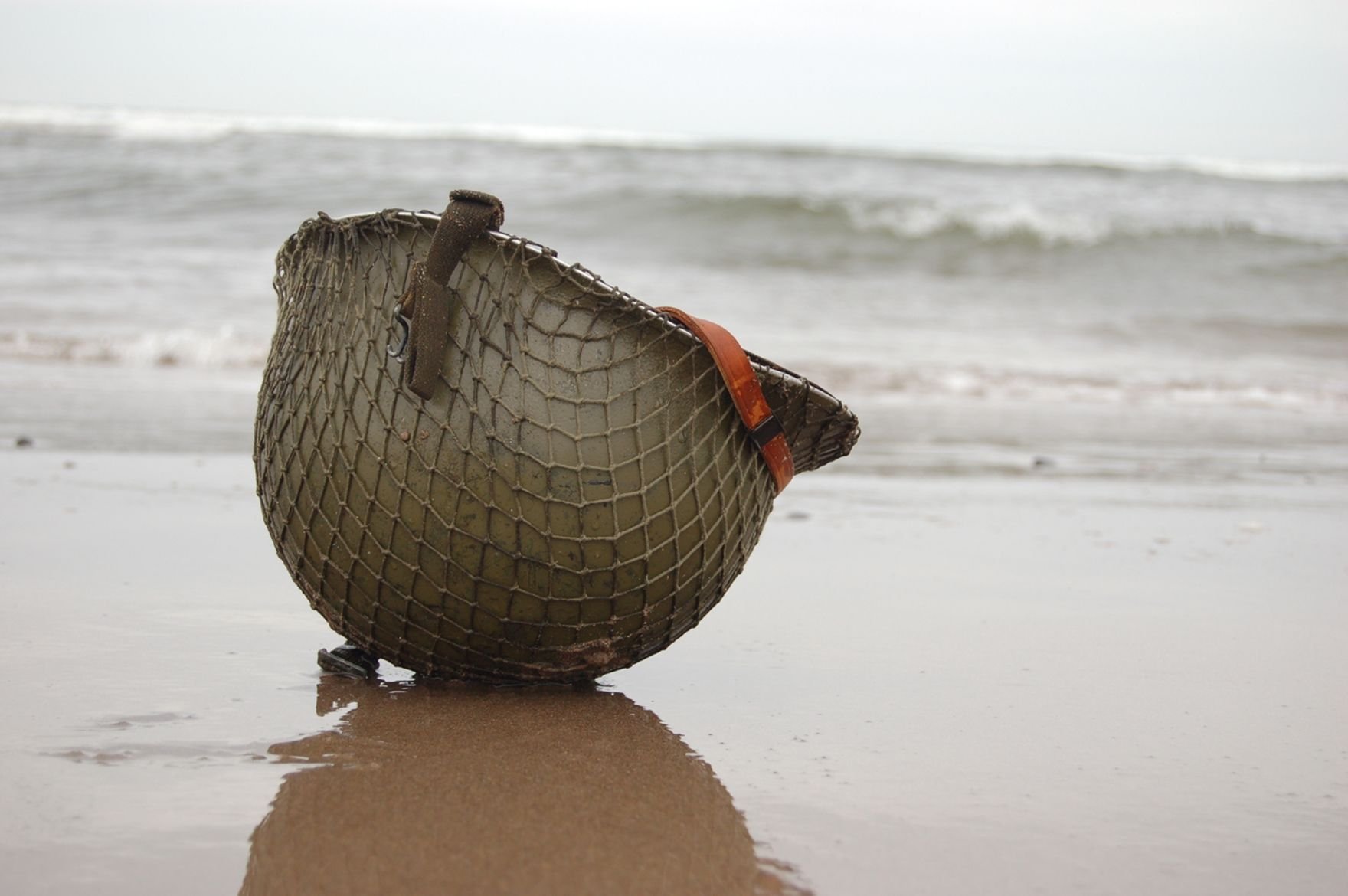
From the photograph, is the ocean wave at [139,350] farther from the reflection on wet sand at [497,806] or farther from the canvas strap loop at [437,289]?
the canvas strap loop at [437,289]

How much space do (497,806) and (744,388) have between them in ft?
2.56

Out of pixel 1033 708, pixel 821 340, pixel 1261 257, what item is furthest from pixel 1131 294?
pixel 1033 708

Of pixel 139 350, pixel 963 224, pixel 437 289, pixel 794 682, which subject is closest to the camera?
pixel 437 289

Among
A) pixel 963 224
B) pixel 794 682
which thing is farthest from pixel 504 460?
pixel 963 224

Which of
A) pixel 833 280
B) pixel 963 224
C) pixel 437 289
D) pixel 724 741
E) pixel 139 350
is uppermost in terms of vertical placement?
pixel 963 224

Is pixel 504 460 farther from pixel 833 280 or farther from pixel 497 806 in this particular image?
pixel 833 280

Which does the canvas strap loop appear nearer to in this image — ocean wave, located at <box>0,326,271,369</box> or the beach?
the beach

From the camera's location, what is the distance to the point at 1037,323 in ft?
39.7

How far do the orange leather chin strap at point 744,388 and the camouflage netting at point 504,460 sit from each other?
0.09ft

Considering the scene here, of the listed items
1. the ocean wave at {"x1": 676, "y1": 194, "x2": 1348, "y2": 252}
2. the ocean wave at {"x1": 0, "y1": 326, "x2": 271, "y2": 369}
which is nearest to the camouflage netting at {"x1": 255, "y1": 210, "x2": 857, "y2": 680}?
the ocean wave at {"x1": 0, "y1": 326, "x2": 271, "y2": 369}

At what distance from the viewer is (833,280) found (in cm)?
1426

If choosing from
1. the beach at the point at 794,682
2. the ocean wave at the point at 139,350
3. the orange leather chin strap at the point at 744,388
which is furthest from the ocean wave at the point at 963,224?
the orange leather chin strap at the point at 744,388

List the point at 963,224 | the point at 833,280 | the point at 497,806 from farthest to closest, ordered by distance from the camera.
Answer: the point at 963,224 → the point at 833,280 → the point at 497,806

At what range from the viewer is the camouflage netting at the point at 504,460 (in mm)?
2141
